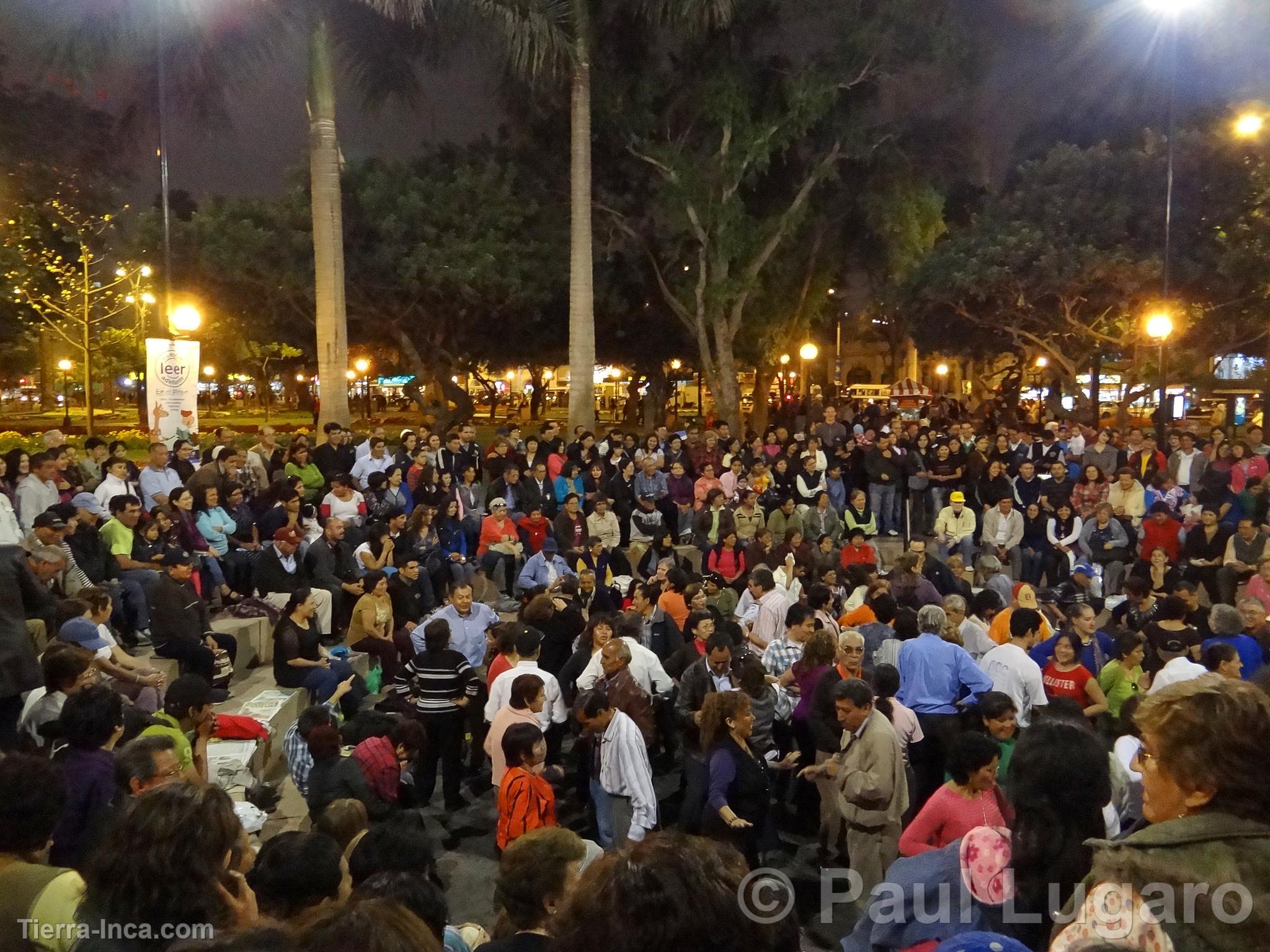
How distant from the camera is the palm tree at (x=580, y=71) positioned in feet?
54.6

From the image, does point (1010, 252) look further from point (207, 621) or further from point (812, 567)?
point (207, 621)

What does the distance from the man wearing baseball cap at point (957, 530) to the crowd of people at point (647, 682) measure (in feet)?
0.19

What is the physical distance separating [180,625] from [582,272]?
12.7 m

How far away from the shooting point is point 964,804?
12.5 feet

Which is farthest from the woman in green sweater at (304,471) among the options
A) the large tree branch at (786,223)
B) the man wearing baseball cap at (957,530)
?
the large tree branch at (786,223)

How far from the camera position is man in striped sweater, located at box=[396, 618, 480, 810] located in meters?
6.64

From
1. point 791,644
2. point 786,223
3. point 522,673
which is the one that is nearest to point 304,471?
point 522,673

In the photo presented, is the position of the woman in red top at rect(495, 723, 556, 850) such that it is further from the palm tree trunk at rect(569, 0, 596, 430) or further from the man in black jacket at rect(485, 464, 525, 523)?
the palm tree trunk at rect(569, 0, 596, 430)

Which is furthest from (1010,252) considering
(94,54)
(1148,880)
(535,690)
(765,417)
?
(1148,880)

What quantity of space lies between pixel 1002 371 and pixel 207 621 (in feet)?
144

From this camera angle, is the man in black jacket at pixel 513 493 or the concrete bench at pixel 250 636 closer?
the concrete bench at pixel 250 636

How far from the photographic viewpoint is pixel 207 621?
8.68m

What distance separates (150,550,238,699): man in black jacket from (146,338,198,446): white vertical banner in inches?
209

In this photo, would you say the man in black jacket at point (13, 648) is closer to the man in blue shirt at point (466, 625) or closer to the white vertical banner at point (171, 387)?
the man in blue shirt at point (466, 625)
